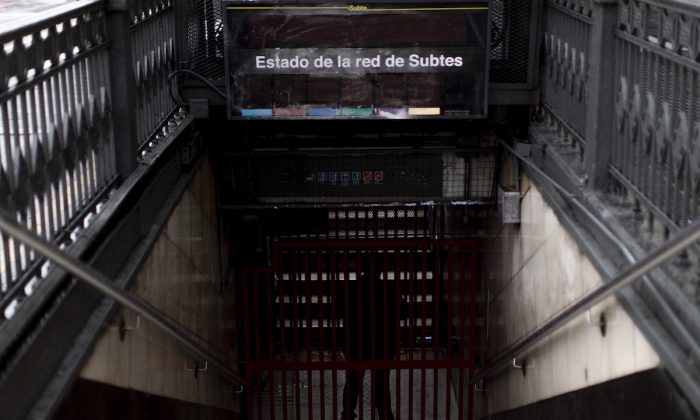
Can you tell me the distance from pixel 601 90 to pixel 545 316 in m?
1.48

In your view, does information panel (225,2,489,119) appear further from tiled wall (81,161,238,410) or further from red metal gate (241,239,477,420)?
red metal gate (241,239,477,420)

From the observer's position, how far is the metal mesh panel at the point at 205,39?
629cm

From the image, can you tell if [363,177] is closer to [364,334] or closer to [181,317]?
[364,334]

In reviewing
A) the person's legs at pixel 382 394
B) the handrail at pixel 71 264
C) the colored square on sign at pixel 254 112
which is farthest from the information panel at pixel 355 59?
the person's legs at pixel 382 394

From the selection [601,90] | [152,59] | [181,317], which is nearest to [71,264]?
[601,90]

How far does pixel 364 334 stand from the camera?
8.16 meters

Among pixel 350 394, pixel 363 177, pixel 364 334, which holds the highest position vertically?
pixel 363 177

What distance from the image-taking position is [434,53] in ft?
19.4

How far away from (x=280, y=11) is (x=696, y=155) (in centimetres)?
319

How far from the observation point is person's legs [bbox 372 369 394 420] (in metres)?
7.72

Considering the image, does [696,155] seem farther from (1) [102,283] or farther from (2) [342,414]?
(2) [342,414]

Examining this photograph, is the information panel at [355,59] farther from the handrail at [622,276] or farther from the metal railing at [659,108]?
the metal railing at [659,108]

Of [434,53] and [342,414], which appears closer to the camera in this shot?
[434,53]

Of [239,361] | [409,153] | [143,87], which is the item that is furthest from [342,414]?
[143,87]
